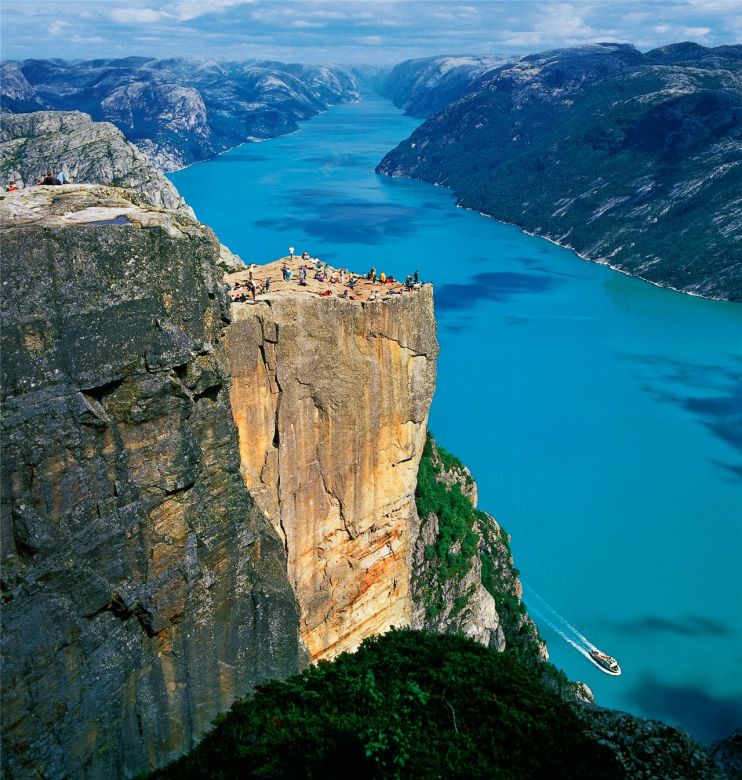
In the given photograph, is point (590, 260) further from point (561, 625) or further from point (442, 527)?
point (442, 527)

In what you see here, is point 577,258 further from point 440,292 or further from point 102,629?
point 102,629

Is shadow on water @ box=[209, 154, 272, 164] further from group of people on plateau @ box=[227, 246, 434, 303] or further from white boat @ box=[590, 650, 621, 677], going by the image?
group of people on plateau @ box=[227, 246, 434, 303]

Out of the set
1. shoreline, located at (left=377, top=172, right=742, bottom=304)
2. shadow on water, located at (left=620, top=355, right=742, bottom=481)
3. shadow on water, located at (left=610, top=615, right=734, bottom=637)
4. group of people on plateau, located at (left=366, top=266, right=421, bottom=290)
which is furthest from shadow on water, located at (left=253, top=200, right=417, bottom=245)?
group of people on plateau, located at (left=366, top=266, right=421, bottom=290)

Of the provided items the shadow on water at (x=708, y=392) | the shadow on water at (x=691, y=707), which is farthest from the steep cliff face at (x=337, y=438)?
the shadow on water at (x=708, y=392)

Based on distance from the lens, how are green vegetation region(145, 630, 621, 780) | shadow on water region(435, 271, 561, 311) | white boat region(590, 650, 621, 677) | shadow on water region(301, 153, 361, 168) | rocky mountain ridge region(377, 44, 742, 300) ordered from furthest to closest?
1. shadow on water region(301, 153, 361, 168)
2. rocky mountain ridge region(377, 44, 742, 300)
3. shadow on water region(435, 271, 561, 311)
4. white boat region(590, 650, 621, 677)
5. green vegetation region(145, 630, 621, 780)

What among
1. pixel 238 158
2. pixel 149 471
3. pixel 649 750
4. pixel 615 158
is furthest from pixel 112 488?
pixel 238 158
